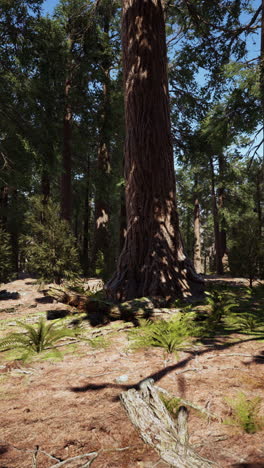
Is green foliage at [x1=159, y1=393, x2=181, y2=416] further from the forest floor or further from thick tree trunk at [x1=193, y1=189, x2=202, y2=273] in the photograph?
thick tree trunk at [x1=193, y1=189, x2=202, y2=273]

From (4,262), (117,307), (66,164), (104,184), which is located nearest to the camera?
(117,307)

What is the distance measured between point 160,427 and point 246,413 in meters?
0.57

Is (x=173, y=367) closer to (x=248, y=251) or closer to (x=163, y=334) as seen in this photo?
(x=163, y=334)

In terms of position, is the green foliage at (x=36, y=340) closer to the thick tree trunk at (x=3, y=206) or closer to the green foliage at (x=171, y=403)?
the green foliage at (x=171, y=403)

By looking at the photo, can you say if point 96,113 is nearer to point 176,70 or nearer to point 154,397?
point 176,70

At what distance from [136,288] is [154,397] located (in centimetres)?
344

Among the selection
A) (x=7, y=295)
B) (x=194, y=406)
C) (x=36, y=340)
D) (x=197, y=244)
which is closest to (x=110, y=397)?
(x=194, y=406)

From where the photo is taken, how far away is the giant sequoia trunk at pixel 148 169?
553cm

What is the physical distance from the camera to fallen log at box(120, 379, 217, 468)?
4.77 ft

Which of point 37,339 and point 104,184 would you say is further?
point 104,184

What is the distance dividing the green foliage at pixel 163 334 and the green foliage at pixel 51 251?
16.4 ft

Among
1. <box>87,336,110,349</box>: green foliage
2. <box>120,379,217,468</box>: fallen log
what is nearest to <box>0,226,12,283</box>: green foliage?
<box>87,336,110,349</box>: green foliage

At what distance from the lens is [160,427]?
67.6 inches

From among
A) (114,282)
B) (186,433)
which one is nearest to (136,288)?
(114,282)
